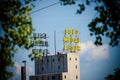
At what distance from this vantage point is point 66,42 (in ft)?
458

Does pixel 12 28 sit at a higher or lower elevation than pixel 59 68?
lower

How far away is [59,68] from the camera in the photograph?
14250 cm

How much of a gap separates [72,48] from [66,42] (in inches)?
Result: 191

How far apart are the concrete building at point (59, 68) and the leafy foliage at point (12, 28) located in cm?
11873

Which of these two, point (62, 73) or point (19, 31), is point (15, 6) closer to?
point (19, 31)

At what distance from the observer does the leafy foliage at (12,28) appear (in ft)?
58.6

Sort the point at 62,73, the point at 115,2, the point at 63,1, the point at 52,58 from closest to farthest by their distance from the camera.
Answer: the point at 115,2, the point at 63,1, the point at 62,73, the point at 52,58

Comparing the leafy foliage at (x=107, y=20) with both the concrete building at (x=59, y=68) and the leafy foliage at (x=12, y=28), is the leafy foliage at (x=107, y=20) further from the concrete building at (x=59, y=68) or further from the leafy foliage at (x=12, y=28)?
the concrete building at (x=59, y=68)

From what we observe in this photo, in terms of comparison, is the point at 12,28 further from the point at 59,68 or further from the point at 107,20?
the point at 59,68

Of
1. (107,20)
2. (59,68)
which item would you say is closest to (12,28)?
(107,20)

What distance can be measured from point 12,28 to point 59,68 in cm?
12499

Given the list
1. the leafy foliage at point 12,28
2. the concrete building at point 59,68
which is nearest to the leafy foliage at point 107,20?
the leafy foliage at point 12,28

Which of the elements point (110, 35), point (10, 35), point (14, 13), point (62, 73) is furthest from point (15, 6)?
point (62, 73)

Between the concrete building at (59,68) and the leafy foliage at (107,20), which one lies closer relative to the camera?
the leafy foliage at (107,20)
